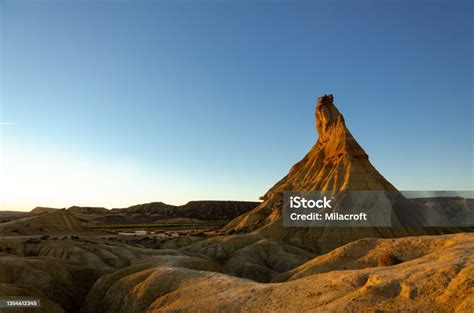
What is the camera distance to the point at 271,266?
65.2 meters

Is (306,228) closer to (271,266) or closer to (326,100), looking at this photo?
(271,266)

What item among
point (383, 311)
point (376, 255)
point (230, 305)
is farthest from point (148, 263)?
point (383, 311)

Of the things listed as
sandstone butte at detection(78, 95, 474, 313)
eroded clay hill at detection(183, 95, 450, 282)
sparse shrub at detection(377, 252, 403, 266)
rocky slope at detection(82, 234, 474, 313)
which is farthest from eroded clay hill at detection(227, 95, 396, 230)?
sparse shrub at detection(377, 252, 403, 266)

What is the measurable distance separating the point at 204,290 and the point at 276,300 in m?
6.70

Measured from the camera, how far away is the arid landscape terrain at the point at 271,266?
61.0 feet

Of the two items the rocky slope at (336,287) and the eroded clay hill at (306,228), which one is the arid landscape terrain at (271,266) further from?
the eroded clay hill at (306,228)

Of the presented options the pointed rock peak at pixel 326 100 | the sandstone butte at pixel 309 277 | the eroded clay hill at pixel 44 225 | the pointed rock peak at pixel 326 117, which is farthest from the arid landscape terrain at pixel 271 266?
the pointed rock peak at pixel 326 100

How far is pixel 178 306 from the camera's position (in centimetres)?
2489

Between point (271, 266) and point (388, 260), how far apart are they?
36.1 metres

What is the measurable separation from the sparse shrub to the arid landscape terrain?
0.11 m

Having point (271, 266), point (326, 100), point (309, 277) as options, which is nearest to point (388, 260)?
point (309, 277)

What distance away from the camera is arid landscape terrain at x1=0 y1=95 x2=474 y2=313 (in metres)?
→ 18.6

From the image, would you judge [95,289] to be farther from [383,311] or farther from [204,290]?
[383,311]

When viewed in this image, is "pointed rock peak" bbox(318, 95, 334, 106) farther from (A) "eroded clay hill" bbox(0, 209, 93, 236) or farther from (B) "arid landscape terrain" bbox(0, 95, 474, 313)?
(A) "eroded clay hill" bbox(0, 209, 93, 236)
